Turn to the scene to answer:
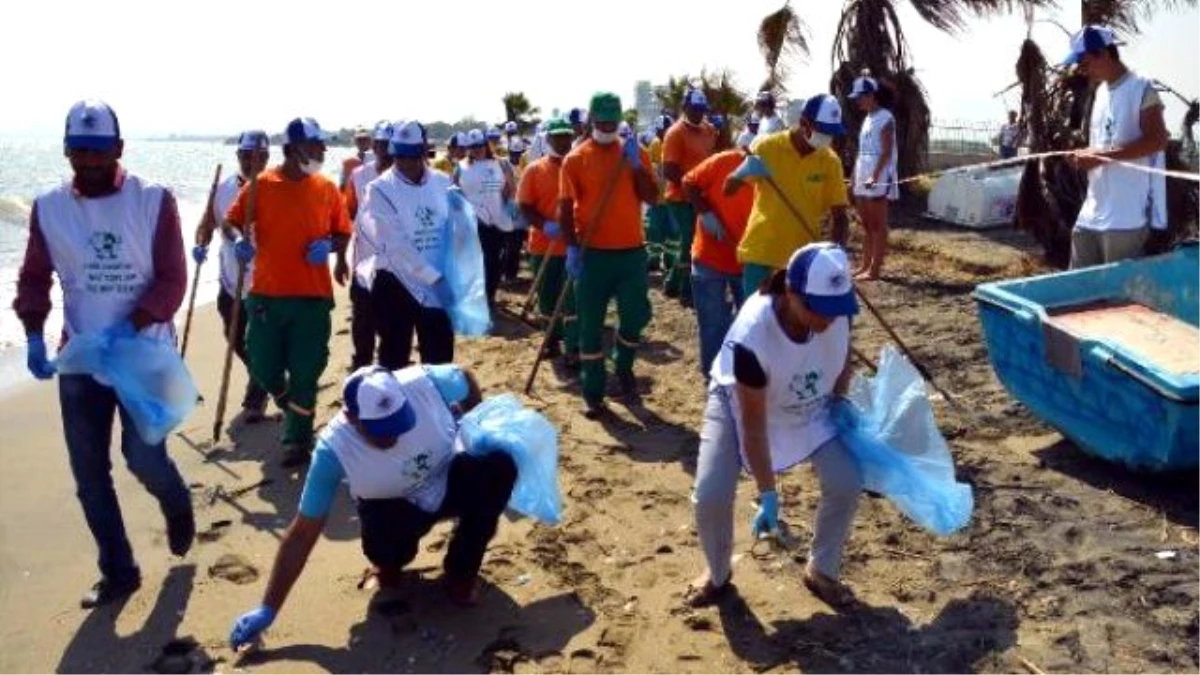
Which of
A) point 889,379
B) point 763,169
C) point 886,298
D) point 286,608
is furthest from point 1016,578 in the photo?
point 886,298

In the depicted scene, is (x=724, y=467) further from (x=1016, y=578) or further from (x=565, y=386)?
(x=565, y=386)

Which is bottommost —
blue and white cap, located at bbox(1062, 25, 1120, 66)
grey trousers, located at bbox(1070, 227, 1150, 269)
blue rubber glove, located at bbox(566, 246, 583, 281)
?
blue rubber glove, located at bbox(566, 246, 583, 281)

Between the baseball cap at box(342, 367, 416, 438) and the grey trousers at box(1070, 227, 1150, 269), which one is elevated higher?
the grey trousers at box(1070, 227, 1150, 269)

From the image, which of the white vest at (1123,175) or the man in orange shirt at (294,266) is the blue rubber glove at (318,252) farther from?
the white vest at (1123,175)

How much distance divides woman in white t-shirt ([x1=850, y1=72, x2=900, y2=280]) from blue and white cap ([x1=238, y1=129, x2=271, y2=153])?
4.71 meters

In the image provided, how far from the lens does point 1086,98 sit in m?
9.16

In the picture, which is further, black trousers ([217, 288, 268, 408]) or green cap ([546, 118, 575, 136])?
green cap ([546, 118, 575, 136])

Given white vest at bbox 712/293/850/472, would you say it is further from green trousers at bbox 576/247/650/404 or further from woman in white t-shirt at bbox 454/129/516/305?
woman in white t-shirt at bbox 454/129/516/305

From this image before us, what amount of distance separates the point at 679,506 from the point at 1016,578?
1.50 m

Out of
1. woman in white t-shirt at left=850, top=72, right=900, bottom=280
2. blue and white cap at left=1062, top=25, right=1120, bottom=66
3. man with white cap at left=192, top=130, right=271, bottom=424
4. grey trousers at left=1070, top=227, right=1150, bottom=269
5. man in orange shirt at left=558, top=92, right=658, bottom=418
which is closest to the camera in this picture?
blue and white cap at left=1062, top=25, right=1120, bottom=66

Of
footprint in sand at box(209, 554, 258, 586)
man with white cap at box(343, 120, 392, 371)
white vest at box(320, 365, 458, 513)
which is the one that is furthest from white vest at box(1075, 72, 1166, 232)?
footprint in sand at box(209, 554, 258, 586)

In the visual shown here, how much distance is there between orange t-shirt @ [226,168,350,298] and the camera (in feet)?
17.9

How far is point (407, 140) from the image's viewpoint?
17.7ft

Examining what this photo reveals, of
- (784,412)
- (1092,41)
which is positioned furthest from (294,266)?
(1092,41)
